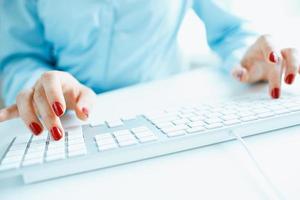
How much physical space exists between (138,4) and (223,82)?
0.81ft

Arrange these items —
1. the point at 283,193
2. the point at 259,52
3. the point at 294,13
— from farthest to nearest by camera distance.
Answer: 1. the point at 294,13
2. the point at 259,52
3. the point at 283,193

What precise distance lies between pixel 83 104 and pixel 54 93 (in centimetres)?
6

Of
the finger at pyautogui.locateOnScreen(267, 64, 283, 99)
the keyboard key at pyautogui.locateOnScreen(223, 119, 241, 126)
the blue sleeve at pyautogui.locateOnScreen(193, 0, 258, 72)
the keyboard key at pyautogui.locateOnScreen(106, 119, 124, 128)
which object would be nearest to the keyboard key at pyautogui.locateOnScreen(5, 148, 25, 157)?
the keyboard key at pyautogui.locateOnScreen(106, 119, 124, 128)

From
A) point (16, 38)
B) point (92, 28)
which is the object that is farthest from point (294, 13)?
point (16, 38)

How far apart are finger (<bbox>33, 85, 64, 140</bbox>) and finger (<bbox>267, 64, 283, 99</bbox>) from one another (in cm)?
29

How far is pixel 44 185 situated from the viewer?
0.30 metres

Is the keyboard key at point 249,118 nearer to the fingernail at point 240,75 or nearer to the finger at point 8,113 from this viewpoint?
the fingernail at point 240,75

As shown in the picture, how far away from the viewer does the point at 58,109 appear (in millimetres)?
410

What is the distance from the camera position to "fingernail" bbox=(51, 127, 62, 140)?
38 centimetres

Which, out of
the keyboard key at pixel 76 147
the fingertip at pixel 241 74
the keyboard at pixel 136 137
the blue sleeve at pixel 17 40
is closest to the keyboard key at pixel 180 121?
the keyboard at pixel 136 137

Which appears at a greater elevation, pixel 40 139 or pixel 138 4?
pixel 138 4

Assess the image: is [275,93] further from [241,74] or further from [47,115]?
[47,115]

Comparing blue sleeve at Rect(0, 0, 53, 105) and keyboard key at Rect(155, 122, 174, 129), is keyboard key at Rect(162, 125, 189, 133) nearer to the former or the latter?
keyboard key at Rect(155, 122, 174, 129)

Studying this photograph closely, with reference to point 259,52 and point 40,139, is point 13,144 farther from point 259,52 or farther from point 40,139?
point 259,52
